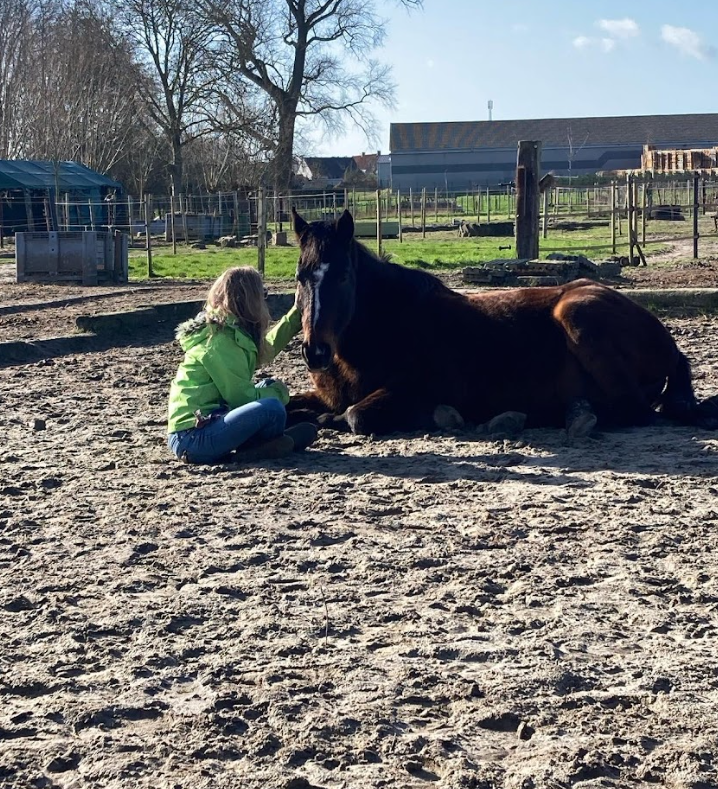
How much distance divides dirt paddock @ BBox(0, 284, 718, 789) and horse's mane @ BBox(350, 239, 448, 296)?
1391 millimetres

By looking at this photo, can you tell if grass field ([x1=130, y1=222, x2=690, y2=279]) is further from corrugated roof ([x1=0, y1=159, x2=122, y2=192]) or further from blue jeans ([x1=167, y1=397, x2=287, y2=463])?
blue jeans ([x1=167, y1=397, x2=287, y2=463])

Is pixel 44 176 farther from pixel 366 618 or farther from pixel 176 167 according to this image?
pixel 366 618

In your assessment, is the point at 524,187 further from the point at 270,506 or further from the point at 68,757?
the point at 68,757

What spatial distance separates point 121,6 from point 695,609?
44.4 m

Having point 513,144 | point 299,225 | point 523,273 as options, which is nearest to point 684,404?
point 299,225

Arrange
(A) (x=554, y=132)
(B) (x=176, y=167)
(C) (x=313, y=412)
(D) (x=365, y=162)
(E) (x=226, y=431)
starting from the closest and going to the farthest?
(E) (x=226, y=431) → (C) (x=313, y=412) → (B) (x=176, y=167) → (A) (x=554, y=132) → (D) (x=365, y=162)

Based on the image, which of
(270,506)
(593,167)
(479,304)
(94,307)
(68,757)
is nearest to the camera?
(68,757)

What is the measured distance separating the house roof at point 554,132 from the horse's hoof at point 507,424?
292 ft

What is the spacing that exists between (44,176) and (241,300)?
35.2 metres

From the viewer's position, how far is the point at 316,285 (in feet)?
21.8

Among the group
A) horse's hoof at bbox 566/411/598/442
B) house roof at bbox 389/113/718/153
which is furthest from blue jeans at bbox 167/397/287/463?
house roof at bbox 389/113/718/153

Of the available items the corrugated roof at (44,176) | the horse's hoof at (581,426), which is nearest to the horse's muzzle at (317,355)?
the horse's hoof at (581,426)

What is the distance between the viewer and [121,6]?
43.4 m

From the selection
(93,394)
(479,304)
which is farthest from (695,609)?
(93,394)
